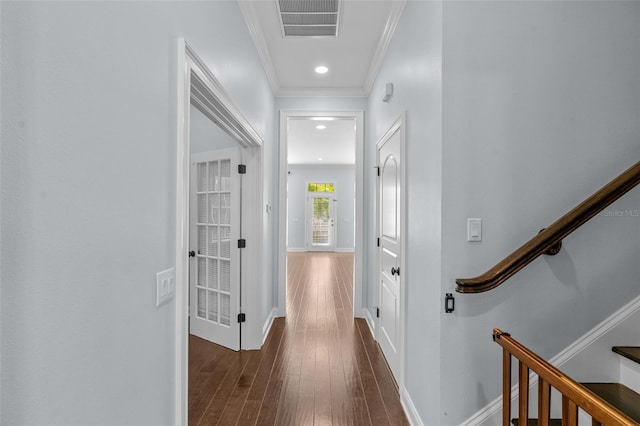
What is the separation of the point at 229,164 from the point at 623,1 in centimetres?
296

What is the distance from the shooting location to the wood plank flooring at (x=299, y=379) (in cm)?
224

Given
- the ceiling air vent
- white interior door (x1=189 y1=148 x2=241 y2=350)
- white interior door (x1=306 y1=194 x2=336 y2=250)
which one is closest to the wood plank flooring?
white interior door (x1=189 y1=148 x2=241 y2=350)

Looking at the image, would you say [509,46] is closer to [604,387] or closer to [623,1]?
[623,1]

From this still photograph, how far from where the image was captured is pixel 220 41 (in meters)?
1.98

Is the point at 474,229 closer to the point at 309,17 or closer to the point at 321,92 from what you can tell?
the point at 309,17

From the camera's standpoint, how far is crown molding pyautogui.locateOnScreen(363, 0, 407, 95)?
2.55 m

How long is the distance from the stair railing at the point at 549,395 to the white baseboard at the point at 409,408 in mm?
688

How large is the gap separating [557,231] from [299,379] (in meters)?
2.06

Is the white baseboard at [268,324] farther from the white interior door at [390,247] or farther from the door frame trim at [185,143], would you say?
the door frame trim at [185,143]

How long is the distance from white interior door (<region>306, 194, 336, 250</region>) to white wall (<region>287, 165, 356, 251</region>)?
135 millimetres
